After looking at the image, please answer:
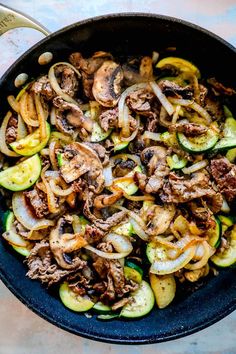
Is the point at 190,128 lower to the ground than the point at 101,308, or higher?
higher

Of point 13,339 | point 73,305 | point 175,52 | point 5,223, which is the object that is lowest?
point 13,339

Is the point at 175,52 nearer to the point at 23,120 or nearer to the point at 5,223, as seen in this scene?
the point at 23,120

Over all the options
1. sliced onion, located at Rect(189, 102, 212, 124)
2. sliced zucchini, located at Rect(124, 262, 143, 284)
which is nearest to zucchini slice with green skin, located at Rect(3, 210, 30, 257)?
sliced zucchini, located at Rect(124, 262, 143, 284)

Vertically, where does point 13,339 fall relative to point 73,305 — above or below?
below

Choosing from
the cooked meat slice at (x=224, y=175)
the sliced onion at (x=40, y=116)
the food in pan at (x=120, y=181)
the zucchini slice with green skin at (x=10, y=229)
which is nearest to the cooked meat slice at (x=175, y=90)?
the food in pan at (x=120, y=181)

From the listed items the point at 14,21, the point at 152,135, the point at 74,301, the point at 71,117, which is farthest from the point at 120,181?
the point at 14,21

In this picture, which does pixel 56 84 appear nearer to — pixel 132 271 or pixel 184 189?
pixel 184 189

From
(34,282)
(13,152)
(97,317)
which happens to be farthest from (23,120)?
(97,317)

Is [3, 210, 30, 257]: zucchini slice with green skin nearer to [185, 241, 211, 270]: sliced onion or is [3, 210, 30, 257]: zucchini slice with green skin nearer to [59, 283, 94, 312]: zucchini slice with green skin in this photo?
[59, 283, 94, 312]: zucchini slice with green skin

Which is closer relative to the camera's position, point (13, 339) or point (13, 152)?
point (13, 152)
